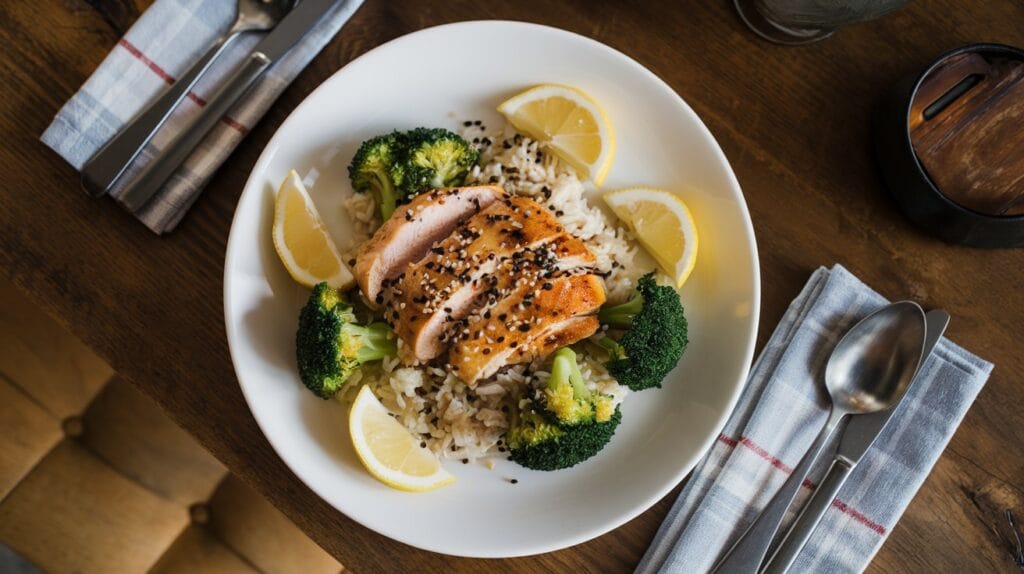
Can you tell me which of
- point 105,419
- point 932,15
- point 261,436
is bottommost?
point 105,419

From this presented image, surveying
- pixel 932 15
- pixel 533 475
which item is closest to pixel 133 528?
pixel 533 475

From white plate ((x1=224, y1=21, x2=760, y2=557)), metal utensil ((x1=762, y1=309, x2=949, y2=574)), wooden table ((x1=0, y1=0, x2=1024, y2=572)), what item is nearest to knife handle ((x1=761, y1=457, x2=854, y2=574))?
metal utensil ((x1=762, y1=309, x2=949, y2=574))

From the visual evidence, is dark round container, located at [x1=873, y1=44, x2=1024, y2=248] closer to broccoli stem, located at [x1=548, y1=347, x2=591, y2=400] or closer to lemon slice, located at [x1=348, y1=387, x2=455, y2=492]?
broccoli stem, located at [x1=548, y1=347, x2=591, y2=400]

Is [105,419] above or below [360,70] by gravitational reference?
below

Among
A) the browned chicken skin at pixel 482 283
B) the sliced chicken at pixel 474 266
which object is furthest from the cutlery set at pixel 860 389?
the sliced chicken at pixel 474 266

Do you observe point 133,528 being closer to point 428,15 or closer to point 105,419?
point 105,419

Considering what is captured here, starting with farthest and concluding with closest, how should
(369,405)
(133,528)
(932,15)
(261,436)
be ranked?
(133,528) → (932,15) → (261,436) → (369,405)

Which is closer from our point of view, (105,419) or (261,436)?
(261,436)
